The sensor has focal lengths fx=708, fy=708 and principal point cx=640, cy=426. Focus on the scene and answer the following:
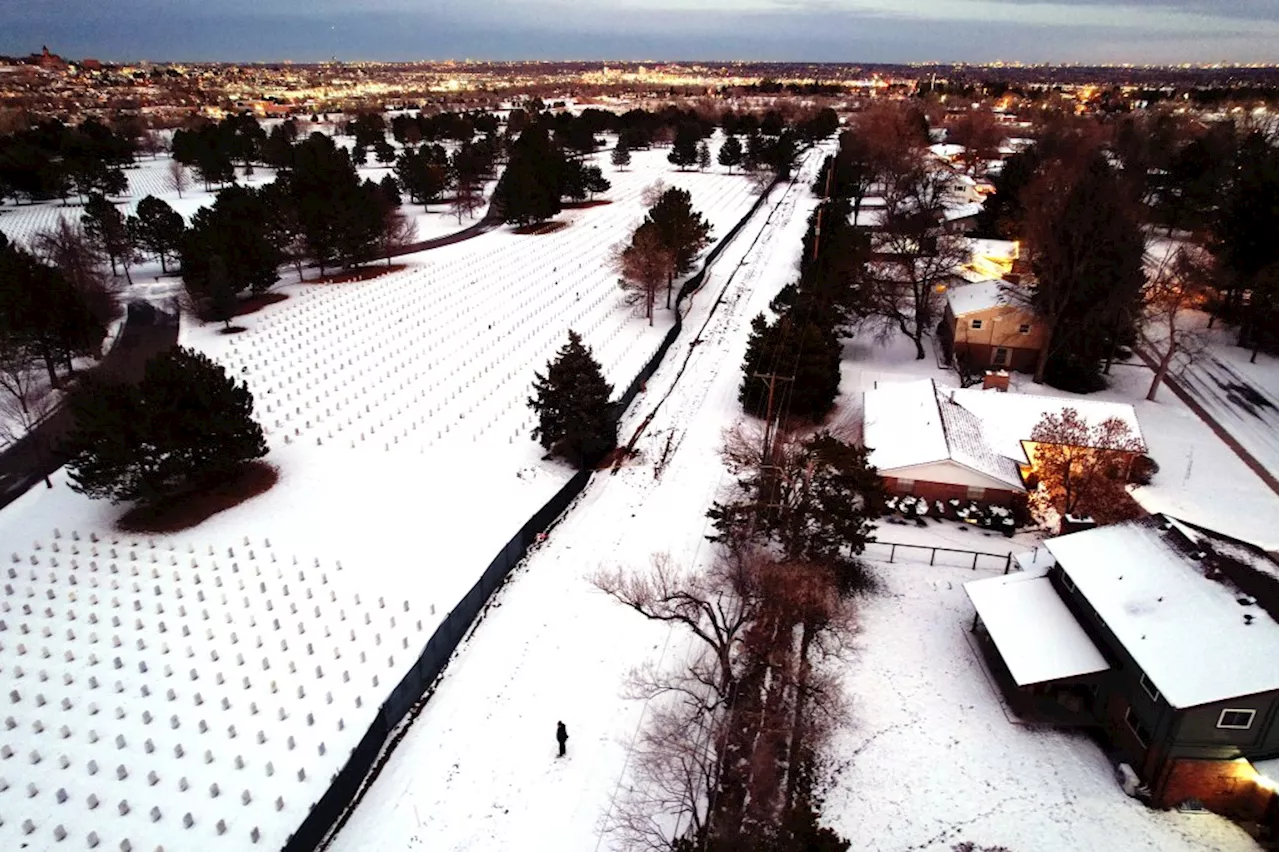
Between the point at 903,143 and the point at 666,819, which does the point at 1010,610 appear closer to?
the point at 666,819

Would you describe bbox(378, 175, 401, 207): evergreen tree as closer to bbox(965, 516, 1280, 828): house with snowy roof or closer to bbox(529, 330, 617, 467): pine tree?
bbox(529, 330, 617, 467): pine tree

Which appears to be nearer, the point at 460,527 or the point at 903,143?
the point at 460,527

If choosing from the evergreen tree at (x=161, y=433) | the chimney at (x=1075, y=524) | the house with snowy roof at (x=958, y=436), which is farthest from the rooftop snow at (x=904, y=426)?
the evergreen tree at (x=161, y=433)

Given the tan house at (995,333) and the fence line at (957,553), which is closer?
the fence line at (957,553)

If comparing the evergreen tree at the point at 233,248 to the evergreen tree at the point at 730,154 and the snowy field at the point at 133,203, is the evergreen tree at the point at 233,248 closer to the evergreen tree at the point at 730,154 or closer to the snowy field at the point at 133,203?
the snowy field at the point at 133,203

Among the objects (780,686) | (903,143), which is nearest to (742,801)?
(780,686)

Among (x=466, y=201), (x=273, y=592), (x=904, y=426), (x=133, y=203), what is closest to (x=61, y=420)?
(x=273, y=592)
